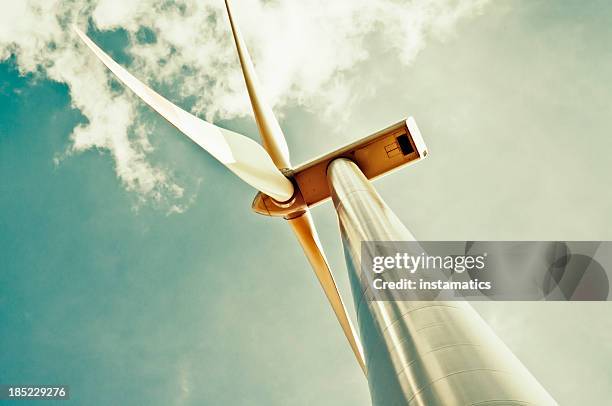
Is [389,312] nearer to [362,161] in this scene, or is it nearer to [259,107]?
[362,161]

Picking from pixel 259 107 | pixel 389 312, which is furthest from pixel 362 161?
pixel 389 312

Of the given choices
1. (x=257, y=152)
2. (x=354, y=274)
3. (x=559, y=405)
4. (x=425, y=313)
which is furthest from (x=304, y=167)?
(x=559, y=405)

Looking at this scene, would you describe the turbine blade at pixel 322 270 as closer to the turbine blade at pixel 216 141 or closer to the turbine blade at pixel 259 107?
the turbine blade at pixel 259 107

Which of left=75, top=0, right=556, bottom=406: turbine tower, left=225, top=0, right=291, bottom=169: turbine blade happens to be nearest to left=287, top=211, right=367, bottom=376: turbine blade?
left=75, top=0, right=556, bottom=406: turbine tower

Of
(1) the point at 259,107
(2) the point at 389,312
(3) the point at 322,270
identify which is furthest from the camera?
(3) the point at 322,270

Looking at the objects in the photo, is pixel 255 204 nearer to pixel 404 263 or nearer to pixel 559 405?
pixel 404 263

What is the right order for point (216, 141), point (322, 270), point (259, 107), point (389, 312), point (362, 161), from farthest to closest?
point (322, 270) → point (259, 107) → point (362, 161) → point (216, 141) → point (389, 312)

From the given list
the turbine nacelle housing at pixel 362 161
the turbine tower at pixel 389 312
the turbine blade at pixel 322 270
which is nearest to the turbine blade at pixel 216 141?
the turbine tower at pixel 389 312
